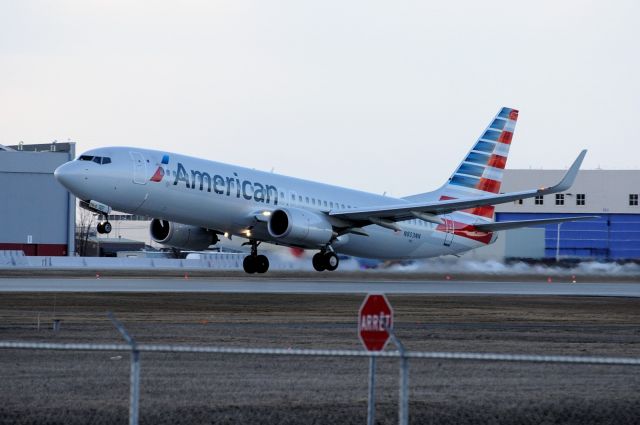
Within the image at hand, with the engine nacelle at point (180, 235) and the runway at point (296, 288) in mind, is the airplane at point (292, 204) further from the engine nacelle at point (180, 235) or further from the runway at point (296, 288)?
the runway at point (296, 288)

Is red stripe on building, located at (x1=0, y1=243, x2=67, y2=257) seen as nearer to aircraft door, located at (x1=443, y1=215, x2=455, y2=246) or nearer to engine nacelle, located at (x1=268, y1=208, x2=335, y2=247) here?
aircraft door, located at (x1=443, y1=215, x2=455, y2=246)

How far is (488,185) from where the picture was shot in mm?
59250

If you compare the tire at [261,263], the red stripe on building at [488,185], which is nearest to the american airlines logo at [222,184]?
the tire at [261,263]

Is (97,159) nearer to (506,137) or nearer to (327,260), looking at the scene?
(327,260)

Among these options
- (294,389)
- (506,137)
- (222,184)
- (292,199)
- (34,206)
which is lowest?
(294,389)

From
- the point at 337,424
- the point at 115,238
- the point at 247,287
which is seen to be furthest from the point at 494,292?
the point at 115,238

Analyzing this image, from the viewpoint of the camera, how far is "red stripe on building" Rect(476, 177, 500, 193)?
193ft

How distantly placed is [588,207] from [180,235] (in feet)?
223

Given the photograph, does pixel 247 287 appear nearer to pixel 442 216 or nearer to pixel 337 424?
pixel 442 216

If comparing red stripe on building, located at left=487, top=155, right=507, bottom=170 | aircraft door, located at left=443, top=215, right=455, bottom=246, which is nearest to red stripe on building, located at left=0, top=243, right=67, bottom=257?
→ red stripe on building, located at left=487, top=155, right=507, bottom=170

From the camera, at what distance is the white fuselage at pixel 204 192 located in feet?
142

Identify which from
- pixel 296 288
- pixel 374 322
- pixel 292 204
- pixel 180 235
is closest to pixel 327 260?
pixel 292 204

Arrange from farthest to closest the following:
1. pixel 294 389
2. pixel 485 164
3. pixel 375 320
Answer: pixel 485 164 → pixel 294 389 → pixel 375 320

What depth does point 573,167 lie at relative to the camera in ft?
150
